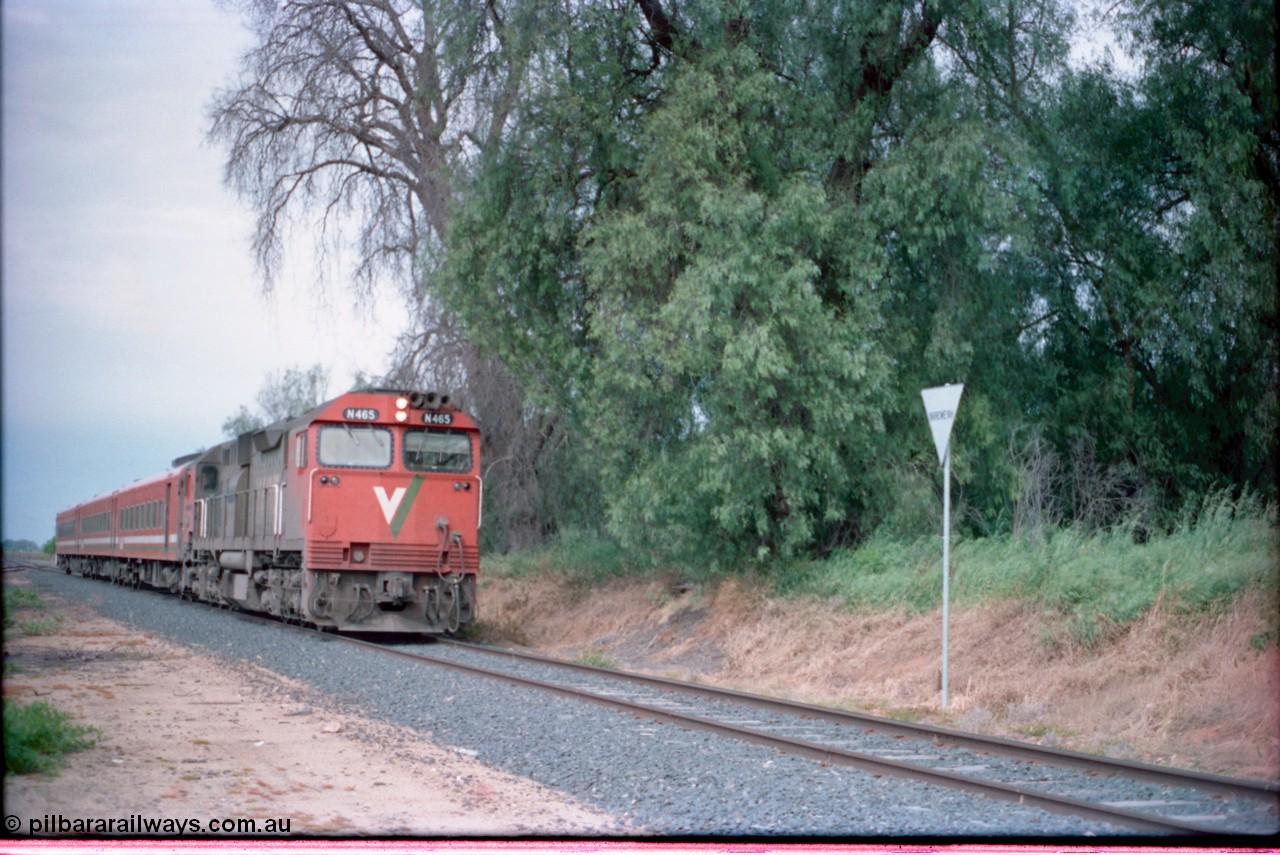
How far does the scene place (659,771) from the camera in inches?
316

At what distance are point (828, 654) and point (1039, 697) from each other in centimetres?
365

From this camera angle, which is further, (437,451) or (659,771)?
(437,451)

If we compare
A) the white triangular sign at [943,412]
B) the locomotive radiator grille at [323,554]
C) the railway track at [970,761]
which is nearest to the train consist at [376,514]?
the locomotive radiator grille at [323,554]

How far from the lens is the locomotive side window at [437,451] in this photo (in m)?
18.0

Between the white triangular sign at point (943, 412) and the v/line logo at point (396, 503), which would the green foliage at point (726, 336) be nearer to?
the v/line logo at point (396, 503)

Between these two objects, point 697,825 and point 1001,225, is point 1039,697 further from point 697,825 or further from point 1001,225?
point 1001,225

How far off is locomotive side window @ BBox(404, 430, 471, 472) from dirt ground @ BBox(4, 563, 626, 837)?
5.86 metres

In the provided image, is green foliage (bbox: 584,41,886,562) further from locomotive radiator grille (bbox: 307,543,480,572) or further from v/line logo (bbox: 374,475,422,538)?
v/line logo (bbox: 374,475,422,538)

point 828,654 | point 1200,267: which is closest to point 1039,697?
point 828,654

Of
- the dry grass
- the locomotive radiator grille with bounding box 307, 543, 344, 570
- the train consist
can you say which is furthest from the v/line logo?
the dry grass

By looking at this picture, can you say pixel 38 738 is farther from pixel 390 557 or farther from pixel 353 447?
pixel 353 447

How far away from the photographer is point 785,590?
55.8 feet

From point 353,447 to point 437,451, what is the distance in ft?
4.31

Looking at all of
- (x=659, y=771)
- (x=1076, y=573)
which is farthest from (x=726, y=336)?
(x=659, y=771)
